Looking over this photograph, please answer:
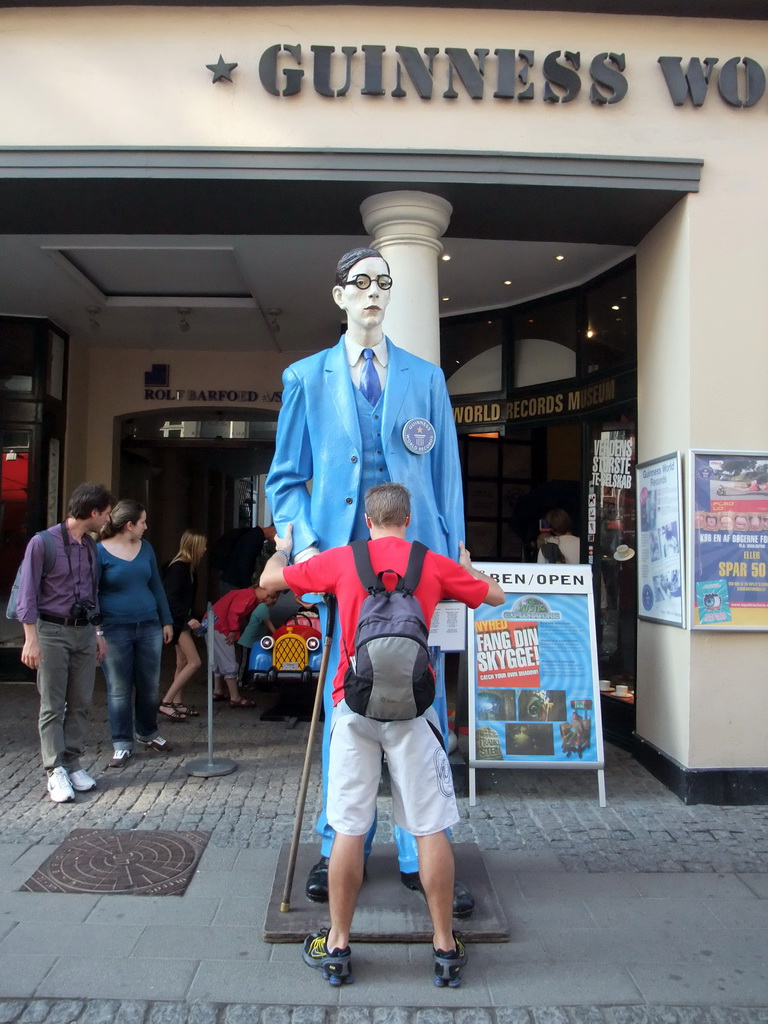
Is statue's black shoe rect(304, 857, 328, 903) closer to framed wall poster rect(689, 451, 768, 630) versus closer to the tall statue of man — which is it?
the tall statue of man

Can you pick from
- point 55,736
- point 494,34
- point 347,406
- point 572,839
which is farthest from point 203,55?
point 572,839

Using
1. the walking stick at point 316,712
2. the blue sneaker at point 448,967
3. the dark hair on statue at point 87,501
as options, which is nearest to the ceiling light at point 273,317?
the dark hair on statue at point 87,501

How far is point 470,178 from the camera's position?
4867 mm

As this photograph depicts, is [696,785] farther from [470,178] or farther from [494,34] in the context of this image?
[494,34]

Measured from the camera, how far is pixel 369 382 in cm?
338

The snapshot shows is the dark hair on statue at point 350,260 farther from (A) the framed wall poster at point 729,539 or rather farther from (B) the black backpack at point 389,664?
(A) the framed wall poster at point 729,539

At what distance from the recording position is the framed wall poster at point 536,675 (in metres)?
4.80

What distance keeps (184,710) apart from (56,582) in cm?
243

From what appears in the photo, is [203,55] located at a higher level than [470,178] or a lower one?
higher

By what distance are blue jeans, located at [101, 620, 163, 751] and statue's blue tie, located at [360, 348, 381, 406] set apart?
9.62 ft

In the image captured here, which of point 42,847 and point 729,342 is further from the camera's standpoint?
point 729,342

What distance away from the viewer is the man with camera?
4.68 meters

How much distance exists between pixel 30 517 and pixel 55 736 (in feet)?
14.3

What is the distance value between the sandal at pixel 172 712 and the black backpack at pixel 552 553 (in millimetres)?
3302
